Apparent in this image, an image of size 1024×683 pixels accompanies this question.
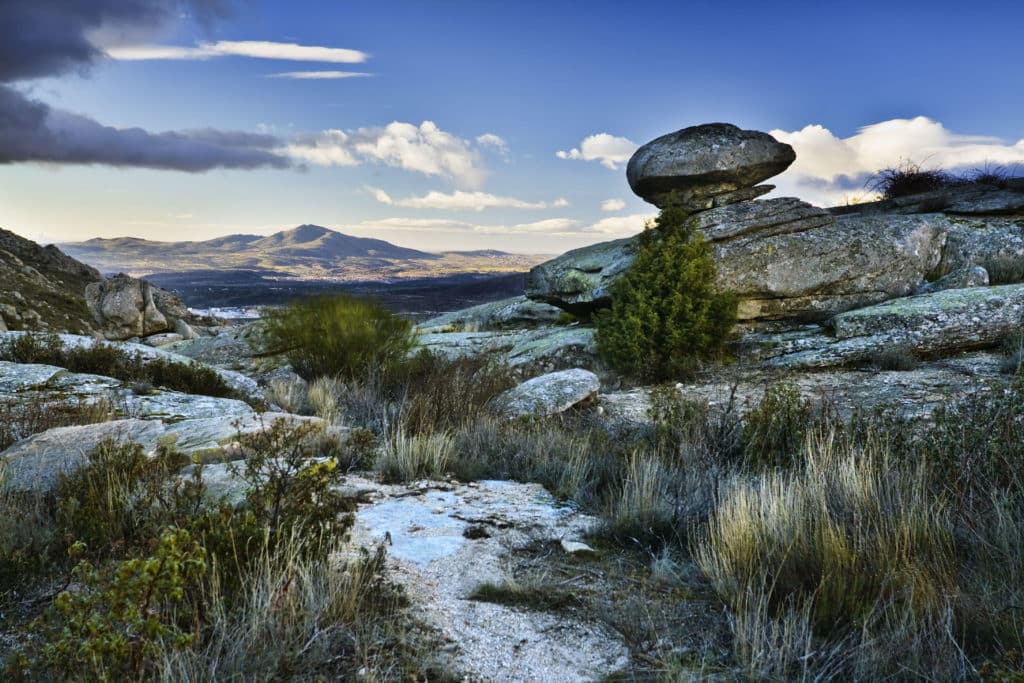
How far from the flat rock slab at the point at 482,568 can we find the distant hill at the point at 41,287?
24.8 m

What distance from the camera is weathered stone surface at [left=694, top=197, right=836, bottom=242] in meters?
11.4

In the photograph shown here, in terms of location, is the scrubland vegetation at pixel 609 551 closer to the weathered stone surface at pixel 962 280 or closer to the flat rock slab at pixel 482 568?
the flat rock slab at pixel 482 568

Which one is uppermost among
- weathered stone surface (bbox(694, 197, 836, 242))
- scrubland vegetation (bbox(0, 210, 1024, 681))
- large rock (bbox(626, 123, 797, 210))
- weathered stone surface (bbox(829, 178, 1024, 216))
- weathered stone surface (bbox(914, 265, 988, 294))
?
large rock (bbox(626, 123, 797, 210))

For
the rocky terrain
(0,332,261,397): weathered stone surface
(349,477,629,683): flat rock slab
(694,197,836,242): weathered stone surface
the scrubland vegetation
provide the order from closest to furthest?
the scrubland vegetation
(349,477,629,683): flat rock slab
the rocky terrain
(0,332,261,397): weathered stone surface
(694,197,836,242): weathered stone surface

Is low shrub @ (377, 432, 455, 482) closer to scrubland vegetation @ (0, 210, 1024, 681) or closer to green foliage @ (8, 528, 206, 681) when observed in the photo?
Result: scrubland vegetation @ (0, 210, 1024, 681)

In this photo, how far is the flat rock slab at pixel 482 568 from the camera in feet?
8.32

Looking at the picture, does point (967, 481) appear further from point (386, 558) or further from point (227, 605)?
point (227, 605)

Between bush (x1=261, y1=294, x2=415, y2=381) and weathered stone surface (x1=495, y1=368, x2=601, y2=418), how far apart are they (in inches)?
124

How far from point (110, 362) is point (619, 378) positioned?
308 inches

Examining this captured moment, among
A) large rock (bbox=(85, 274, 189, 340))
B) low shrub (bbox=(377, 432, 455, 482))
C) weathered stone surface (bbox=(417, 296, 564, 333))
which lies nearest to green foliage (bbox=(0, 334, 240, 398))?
low shrub (bbox=(377, 432, 455, 482))

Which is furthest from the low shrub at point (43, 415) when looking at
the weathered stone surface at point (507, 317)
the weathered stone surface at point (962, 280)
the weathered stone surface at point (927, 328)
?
the weathered stone surface at point (962, 280)

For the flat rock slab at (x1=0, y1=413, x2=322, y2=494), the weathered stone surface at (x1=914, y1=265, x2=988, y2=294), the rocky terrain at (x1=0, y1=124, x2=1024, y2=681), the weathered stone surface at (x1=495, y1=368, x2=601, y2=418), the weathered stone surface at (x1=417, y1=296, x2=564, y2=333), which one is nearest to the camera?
the rocky terrain at (x1=0, y1=124, x2=1024, y2=681)

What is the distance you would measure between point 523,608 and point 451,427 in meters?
3.79

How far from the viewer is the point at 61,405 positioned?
6664 millimetres
